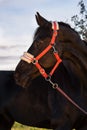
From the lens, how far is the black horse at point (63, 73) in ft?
21.2

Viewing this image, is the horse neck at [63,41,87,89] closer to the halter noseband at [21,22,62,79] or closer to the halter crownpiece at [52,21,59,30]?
the halter noseband at [21,22,62,79]

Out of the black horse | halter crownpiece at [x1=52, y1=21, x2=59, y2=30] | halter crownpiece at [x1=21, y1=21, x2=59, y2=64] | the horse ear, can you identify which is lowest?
the black horse

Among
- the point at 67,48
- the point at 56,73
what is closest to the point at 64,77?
the point at 56,73

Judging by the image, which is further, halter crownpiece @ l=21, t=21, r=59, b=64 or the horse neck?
the horse neck

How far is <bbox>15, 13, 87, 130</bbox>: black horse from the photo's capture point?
6465 millimetres

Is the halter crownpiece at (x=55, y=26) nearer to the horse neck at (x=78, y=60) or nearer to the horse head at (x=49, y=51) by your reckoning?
the horse head at (x=49, y=51)

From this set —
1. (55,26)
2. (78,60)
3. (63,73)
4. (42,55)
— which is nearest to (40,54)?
(42,55)

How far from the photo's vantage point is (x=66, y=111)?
22.8 ft

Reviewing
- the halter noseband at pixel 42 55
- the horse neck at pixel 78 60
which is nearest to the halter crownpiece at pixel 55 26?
the halter noseband at pixel 42 55

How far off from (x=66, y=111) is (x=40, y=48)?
3.42ft

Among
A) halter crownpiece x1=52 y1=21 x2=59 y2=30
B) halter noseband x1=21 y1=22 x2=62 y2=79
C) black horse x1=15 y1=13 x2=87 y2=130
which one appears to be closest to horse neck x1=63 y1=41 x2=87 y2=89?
black horse x1=15 y1=13 x2=87 y2=130

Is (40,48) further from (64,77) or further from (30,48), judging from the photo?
(64,77)

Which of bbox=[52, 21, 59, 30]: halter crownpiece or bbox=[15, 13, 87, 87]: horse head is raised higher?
bbox=[52, 21, 59, 30]: halter crownpiece

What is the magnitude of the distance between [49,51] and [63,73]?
3.14ft
